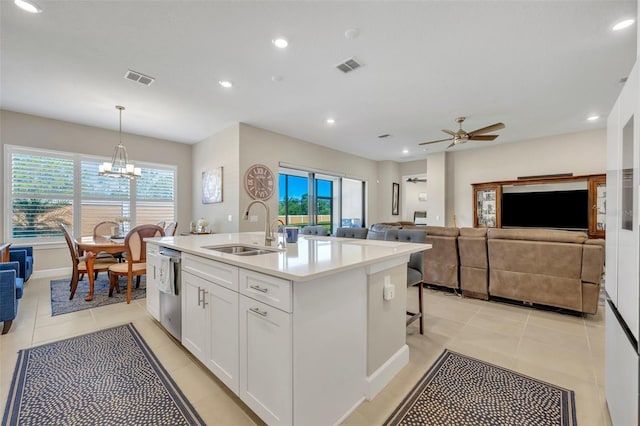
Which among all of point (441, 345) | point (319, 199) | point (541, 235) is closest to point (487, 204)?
point (541, 235)

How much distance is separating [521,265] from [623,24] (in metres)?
2.42

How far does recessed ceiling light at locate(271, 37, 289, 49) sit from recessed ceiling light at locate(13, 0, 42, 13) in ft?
5.93

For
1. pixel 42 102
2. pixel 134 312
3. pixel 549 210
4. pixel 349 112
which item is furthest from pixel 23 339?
pixel 549 210

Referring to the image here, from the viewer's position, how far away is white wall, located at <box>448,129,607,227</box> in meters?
5.34

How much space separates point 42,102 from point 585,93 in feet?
24.9

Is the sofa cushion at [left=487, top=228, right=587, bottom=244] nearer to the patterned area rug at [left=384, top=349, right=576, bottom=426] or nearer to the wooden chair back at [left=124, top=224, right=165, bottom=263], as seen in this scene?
the patterned area rug at [left=384, top=349, right=576, bottom=426]

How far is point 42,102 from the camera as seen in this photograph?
12.8 ft

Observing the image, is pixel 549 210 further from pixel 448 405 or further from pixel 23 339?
pixel 23 339

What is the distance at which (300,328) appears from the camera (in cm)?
128

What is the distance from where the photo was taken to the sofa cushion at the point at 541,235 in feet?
9.75

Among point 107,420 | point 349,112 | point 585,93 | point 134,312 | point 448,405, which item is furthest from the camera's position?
point 349,112

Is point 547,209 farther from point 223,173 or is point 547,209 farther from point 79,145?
point 79,145

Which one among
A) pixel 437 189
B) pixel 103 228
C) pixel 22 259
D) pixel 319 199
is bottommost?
pixel 22 259

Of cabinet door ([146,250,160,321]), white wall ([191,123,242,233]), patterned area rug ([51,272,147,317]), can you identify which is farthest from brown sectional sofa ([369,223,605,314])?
patterned area rug ([51,272,147,317])
